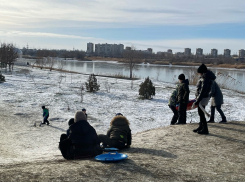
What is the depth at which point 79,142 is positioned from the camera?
5.34 metres

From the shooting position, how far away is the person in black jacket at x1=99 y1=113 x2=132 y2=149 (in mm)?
5988

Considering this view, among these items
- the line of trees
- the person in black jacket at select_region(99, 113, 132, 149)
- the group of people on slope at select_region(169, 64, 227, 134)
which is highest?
the line of trees

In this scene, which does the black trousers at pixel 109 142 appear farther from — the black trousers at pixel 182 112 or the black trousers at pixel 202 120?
the black trousers at pixel 182 112

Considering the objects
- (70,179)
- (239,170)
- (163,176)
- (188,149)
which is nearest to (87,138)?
(70,179)

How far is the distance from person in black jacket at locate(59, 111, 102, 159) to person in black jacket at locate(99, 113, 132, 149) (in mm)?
590

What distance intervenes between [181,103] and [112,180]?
4514 millimetres

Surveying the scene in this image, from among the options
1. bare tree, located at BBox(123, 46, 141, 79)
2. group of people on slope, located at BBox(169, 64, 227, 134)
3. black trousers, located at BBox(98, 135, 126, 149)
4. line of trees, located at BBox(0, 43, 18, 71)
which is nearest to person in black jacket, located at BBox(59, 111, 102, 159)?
black trousers, located at BBox(98, 135, 126, 149)

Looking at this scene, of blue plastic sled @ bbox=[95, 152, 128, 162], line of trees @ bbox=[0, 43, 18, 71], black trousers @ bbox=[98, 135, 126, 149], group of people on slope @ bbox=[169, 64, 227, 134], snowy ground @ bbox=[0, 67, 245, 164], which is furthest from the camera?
line of trees @ bbox=[0, 43, 18, 71]

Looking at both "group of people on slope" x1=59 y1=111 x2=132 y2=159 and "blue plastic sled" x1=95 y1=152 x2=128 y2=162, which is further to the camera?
"group of people on slope" x1=59 y1=111 x2=132 y2=159

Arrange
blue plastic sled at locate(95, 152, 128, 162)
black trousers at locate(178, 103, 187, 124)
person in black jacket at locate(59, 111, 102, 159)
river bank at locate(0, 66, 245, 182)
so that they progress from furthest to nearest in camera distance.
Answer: black trousers at locate(178, 103, 187, 124), person in black jacket at locate(59, 111, 102, 159), blue plastic sled at locate(95, 152, 128, 162), river bank at locate(0, 66, 245, 182)

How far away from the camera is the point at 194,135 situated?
281 inches

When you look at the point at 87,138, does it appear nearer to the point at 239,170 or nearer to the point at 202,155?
the point at 202,155

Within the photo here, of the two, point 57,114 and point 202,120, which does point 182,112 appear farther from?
point 57,114

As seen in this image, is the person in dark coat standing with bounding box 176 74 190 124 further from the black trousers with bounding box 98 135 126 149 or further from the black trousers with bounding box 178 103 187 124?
the black trousers with bounding box 98 135 126 149
